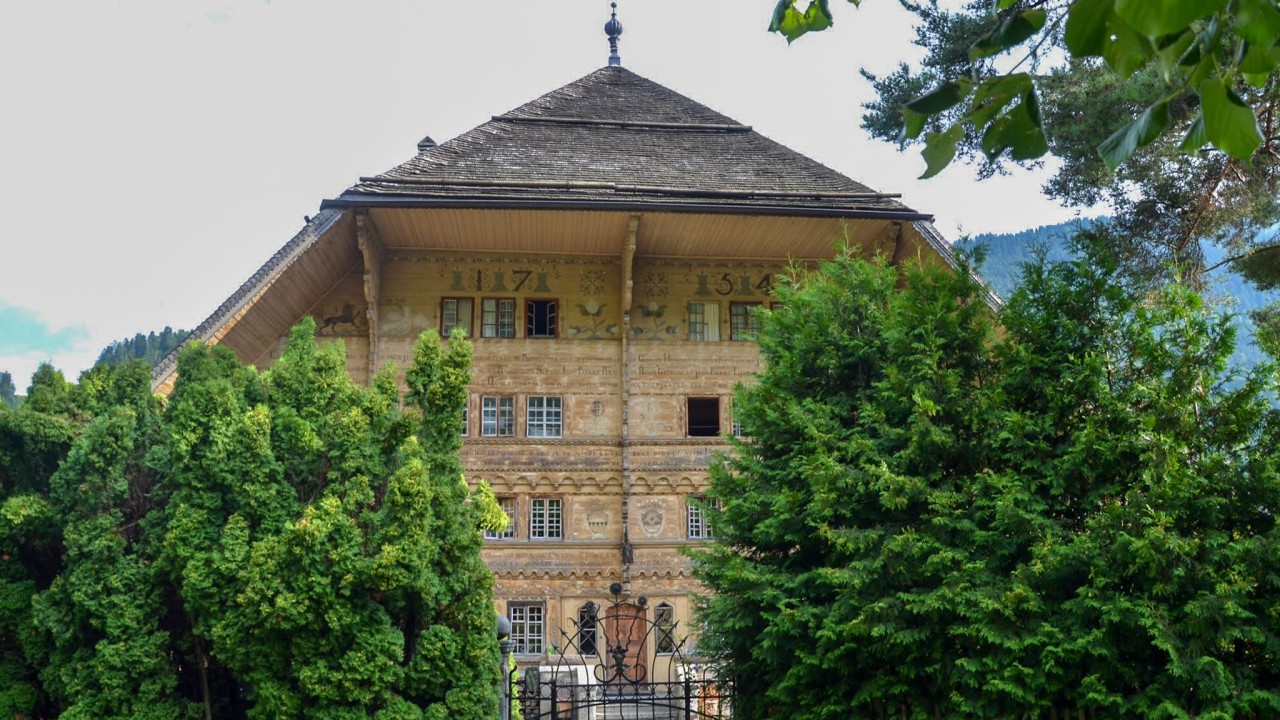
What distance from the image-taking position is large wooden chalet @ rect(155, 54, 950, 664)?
742 inches

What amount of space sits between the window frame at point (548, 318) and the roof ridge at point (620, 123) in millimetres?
4550

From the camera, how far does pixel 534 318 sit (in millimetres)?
20188

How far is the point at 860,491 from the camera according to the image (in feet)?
30.9

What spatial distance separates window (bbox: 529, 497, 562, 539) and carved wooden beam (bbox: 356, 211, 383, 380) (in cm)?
380

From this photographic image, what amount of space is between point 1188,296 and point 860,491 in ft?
10.4

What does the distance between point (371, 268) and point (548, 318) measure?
11.1 ft

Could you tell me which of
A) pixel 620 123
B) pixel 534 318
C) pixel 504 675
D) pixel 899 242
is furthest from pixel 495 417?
pixel 504 675

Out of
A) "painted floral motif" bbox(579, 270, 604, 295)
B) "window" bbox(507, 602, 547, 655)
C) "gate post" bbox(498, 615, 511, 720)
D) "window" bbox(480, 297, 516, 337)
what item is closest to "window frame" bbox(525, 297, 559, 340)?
"window" bbox(480, 297, 516, 337)

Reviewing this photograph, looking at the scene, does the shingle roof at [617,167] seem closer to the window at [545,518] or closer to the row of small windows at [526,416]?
the row of small windows at [526,416]

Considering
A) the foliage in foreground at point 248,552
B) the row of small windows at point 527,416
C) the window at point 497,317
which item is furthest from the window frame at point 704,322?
the foliage in foreground at point 248,552

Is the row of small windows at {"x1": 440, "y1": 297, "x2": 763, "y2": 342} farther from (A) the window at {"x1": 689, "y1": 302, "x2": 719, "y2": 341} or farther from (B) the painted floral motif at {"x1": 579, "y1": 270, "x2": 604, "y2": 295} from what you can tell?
(B) the painted floral motif at {"x1": 579, "y1": 270, "x2": 604, "y2": 295}

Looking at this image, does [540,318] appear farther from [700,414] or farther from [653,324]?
[700,414]

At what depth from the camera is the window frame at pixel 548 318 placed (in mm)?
20062

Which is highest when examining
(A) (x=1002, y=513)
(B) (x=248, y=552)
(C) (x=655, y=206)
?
(C) (x=655, y=206)
